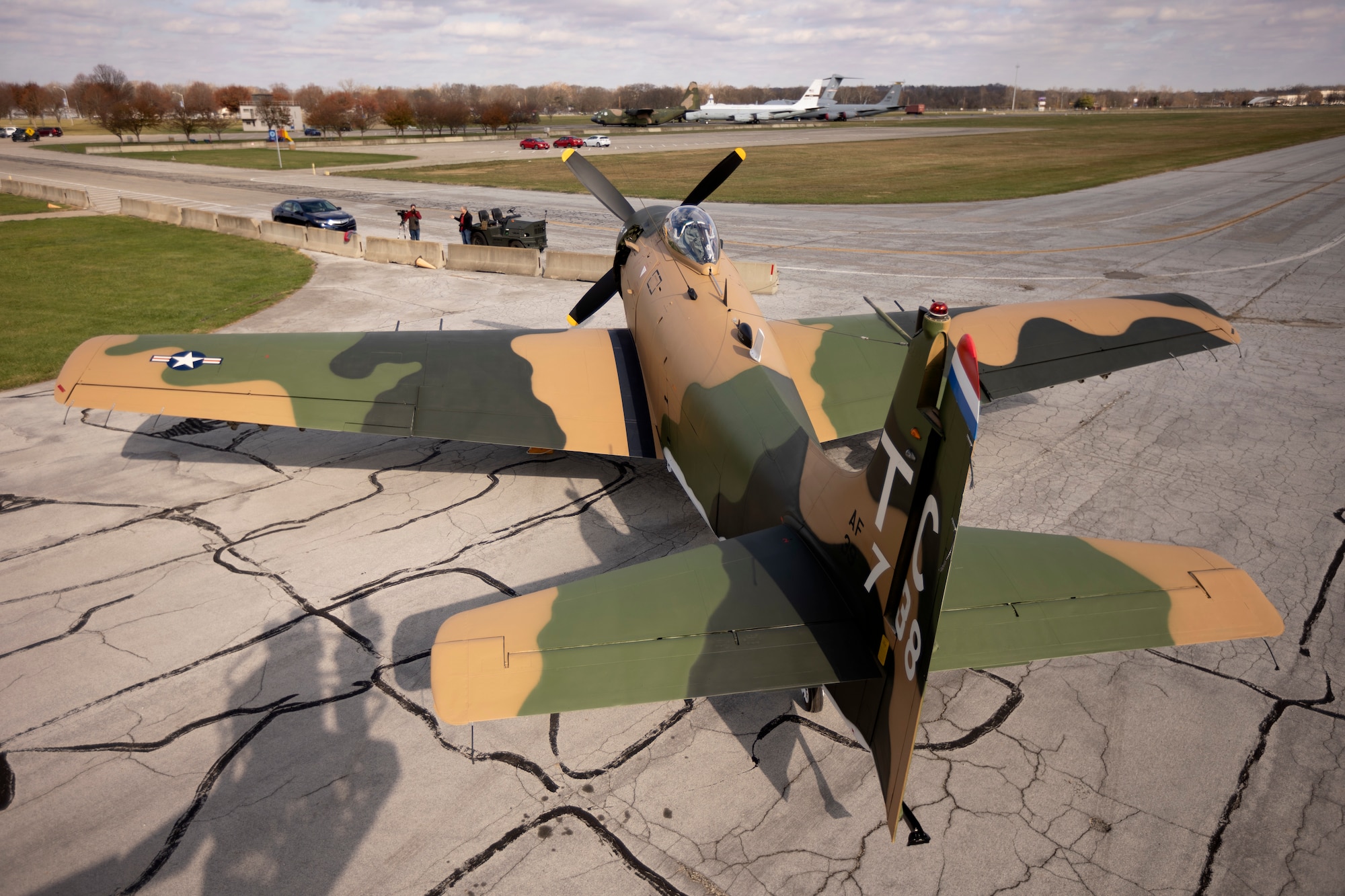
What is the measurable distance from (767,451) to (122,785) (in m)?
6.25

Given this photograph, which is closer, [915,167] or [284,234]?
[284,234]

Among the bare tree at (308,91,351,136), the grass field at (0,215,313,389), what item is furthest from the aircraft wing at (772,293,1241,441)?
the bare tree at (308,91,351,136)

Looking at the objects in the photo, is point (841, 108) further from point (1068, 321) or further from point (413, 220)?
point (1068, 321)

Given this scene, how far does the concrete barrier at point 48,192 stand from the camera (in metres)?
39.4

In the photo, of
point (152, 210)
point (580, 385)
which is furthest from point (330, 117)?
point (580, 385)

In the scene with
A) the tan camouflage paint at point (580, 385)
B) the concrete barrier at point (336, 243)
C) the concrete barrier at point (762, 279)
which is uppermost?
the concrete barrier at point (336, 243)

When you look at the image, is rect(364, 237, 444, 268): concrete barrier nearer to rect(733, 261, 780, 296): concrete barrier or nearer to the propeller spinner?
rect(733, 261, 780, 296): concrete barrier

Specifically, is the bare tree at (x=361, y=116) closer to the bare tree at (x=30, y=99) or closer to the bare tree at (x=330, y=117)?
the bare tree at (x=330, y=117)

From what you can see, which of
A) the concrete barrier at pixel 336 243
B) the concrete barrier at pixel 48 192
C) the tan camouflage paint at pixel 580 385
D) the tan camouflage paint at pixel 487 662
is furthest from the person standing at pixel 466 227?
the concrete barrier at pixel 48 192

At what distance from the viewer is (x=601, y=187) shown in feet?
44.0

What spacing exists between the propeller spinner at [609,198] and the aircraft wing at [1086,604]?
8.46 metres

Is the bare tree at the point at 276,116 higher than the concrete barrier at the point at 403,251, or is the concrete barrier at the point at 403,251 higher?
the bare tree at the point at 276,116

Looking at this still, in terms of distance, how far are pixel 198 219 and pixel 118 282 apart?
1184 centimetres

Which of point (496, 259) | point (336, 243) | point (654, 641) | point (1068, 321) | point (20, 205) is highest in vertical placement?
point (20, 205)
